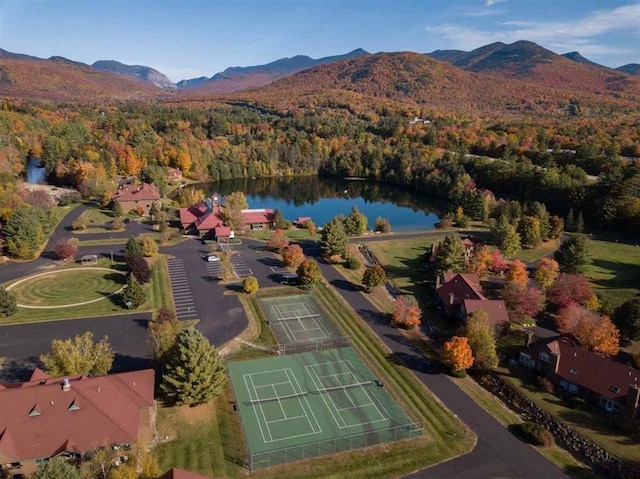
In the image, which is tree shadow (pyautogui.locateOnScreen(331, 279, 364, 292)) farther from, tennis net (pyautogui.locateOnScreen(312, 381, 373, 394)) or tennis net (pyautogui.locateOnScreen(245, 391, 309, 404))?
tennis net (pyautogui.locateOnScreen(245, 391, 309, 404))

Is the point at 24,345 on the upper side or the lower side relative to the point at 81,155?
lower

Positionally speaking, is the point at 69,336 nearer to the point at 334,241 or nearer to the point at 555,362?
the point at 334,241

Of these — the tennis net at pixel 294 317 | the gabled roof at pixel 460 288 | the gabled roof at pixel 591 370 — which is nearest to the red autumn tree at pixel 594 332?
the gabled roof at pixel 591 370

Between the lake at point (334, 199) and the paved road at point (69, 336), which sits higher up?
the lake at point (334, 199)

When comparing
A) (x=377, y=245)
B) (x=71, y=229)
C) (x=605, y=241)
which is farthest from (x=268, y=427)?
(x=605, y=241)

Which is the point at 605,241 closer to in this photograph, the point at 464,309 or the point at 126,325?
the point at 464,309

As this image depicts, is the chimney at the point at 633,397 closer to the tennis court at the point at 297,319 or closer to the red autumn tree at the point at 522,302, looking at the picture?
the red autumn tree at the point at 522,302
